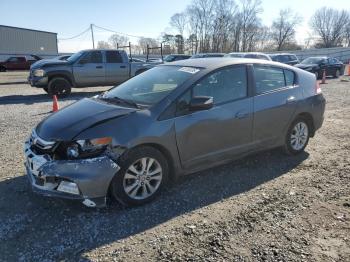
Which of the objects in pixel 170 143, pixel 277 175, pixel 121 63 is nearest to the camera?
pixel 170 143

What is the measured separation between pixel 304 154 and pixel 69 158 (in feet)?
13.3

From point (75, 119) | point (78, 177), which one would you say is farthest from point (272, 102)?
point (78, 177)

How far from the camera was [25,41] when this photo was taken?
55.2 meters

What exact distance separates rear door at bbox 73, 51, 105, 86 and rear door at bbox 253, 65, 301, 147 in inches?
403

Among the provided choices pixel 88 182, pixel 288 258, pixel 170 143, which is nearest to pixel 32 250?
pixel 88 182

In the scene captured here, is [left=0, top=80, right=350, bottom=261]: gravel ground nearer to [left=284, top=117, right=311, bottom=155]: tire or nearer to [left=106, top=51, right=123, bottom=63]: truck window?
[left=284, top=117, right=311, bottom=155]: tire

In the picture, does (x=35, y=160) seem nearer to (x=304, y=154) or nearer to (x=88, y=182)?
(x=88, y=182)

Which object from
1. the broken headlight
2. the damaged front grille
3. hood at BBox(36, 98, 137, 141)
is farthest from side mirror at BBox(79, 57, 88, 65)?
the broken headlight

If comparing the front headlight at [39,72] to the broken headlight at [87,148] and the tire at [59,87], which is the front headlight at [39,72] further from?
the broken headlight at [87,148]

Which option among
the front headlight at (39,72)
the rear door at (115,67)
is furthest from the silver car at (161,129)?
the rear door at (115,67)

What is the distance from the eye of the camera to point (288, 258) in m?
3.19

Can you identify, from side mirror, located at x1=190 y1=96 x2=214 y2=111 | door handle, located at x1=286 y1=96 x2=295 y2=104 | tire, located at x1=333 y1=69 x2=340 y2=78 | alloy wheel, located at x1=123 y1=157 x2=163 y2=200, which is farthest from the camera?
tire, located at x1=333 y1=69 x2=340 y2=78

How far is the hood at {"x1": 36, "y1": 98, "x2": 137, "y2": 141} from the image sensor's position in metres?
3.89

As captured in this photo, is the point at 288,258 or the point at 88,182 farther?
the point at 88,182
